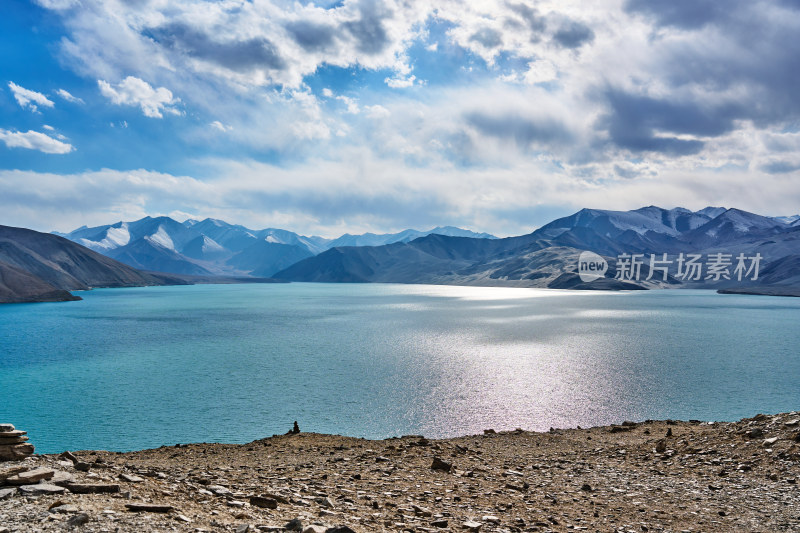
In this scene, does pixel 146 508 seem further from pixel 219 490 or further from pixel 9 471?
pixel 9 471

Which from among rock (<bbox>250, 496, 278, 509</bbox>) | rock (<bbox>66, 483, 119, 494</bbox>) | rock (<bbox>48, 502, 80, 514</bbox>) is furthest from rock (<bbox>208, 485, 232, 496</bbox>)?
rock (<bbox>48, 502, 80, 514</bbox>)

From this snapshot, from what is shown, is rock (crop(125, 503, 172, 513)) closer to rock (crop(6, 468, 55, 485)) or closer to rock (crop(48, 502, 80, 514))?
rock (crop(48, 502, 80, 514))

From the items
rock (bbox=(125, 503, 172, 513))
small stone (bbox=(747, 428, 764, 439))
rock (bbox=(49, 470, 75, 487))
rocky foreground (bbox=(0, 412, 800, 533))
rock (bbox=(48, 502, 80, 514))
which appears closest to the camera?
→ rock (bbox=(48, 502, 80, 514))

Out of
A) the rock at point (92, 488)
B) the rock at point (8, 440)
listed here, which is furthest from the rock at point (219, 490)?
the rock at point (8, 440)

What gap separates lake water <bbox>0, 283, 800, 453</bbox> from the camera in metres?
40.1

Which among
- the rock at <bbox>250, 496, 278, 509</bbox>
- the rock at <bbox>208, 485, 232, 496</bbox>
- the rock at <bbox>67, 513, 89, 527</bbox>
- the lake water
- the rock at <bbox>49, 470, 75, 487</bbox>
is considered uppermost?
the rock at <bbox>67, 513, 89, 527</bbox>

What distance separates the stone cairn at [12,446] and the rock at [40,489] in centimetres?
304

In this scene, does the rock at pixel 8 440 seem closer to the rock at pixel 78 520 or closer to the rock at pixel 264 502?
the rock at pixel 78 520

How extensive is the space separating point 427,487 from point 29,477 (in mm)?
10734

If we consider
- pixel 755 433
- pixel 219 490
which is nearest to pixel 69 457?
pixel 219 490

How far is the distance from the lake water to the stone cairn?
2413 centimetres

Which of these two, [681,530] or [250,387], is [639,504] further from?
[250,387]

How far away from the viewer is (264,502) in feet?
36.6

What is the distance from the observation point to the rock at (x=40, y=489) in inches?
381
